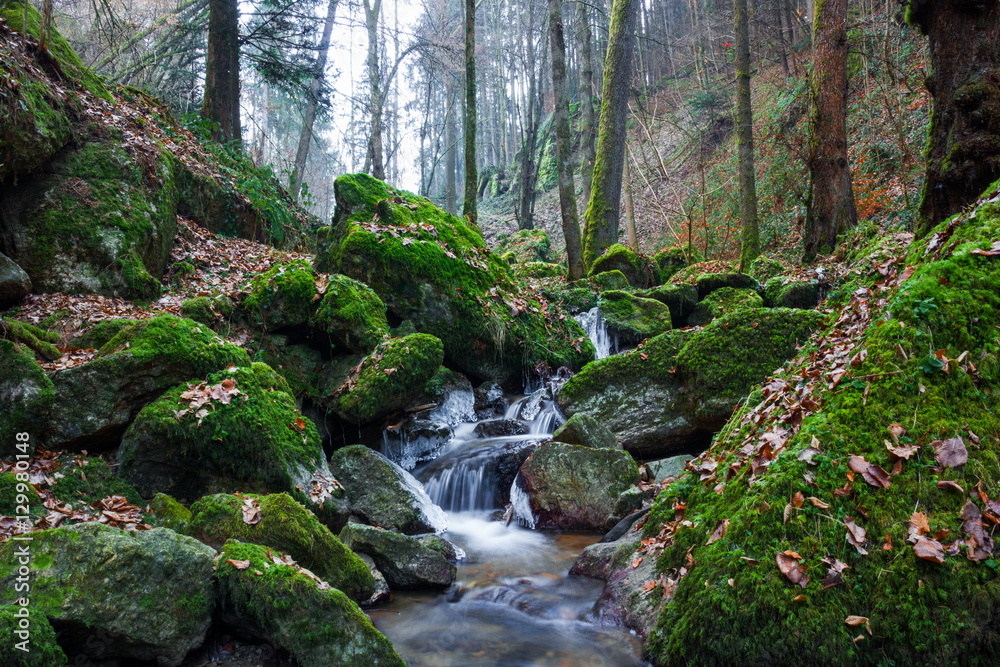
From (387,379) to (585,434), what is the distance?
252cm

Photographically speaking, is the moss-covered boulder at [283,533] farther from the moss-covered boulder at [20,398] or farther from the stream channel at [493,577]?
the moss-covered boulder at [20,398]

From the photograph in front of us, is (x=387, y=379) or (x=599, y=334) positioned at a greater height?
(x=599, y=334)

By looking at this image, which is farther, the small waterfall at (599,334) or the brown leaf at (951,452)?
the small waterfall at (599,334)

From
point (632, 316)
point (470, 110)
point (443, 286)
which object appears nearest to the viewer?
point (443, 286)

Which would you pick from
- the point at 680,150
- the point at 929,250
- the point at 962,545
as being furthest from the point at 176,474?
the point at 680,150

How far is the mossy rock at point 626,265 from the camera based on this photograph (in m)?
13.4

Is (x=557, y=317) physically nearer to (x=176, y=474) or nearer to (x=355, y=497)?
(x=355, y=497)

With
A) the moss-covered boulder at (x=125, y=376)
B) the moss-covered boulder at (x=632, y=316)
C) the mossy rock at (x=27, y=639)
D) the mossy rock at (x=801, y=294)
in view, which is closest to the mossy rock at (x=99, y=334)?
the moss-covered boulder at (x=125, y=376)

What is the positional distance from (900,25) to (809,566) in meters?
16.8

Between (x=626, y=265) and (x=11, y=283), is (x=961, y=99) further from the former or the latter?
(x=11, y=283)

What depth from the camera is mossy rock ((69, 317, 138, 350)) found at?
6.02 m

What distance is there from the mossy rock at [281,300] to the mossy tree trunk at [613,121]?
23.9 feet

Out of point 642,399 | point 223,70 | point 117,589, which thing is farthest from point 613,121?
point 117,589

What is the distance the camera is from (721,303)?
34.7ft
